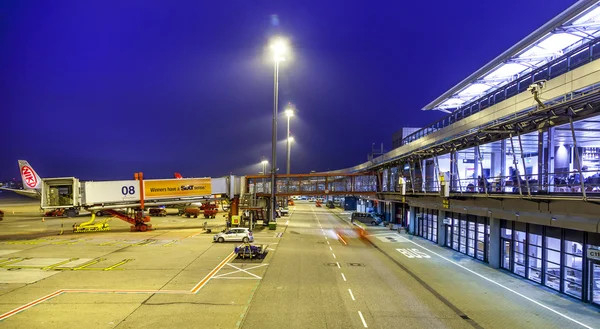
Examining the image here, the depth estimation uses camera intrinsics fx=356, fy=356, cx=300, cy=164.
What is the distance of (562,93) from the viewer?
63.3 ft

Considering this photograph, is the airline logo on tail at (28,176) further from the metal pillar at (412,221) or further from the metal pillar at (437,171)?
the metal pillar at (437,171)

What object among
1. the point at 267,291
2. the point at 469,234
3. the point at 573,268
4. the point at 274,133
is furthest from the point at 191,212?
the point at 573,268

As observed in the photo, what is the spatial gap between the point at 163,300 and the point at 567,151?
2027 cm

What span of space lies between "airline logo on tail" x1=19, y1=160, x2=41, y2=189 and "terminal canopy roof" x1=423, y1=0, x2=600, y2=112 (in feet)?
193

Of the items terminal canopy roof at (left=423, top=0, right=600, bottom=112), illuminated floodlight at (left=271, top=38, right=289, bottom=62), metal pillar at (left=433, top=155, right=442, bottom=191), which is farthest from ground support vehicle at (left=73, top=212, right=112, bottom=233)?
terminal canopy roof at (left=423, top=0, right=600, bottom=112)

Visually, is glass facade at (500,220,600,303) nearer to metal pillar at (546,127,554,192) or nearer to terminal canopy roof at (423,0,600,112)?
metal pillar at (546,127,554,192)

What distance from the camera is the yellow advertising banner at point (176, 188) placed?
44.3 meters

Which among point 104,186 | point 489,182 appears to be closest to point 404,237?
point 489,182

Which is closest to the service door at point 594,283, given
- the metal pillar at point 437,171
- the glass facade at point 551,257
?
the glass facade at point 551,257

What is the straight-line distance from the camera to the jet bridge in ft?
131

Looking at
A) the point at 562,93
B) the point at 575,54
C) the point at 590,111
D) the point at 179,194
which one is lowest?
the point at 179,194

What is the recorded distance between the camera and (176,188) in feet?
149

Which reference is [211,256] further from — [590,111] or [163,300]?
[590,111]

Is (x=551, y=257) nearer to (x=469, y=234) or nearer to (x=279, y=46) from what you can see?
(x=469, y=234)
